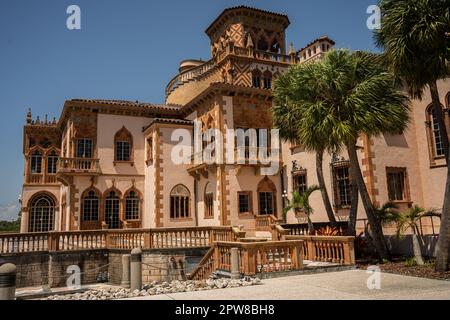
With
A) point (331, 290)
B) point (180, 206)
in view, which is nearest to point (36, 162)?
point (180, 206)

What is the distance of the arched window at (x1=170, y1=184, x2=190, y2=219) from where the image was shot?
27.7 metres

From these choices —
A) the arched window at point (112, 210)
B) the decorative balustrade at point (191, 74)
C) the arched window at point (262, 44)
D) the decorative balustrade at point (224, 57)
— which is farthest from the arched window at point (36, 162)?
the arched window at point (262, 44)

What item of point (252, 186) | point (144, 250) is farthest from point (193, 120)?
point (144, 250)

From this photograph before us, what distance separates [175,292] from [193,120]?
20343 millimetres

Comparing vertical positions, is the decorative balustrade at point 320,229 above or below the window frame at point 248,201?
below

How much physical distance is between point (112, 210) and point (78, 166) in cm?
405

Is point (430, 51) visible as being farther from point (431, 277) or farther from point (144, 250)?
point (144, 250)

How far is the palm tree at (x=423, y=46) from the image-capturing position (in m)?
12.2

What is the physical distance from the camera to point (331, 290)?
9.73m

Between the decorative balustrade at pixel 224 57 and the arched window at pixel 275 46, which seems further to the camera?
the arched window at pixel 275 46

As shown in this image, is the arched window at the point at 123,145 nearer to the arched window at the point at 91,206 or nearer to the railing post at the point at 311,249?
the arched window at the point at 91,206

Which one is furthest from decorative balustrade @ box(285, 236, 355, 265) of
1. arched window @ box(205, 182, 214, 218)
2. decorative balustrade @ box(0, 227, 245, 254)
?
arched window @ box(205, 182, 214, 218)

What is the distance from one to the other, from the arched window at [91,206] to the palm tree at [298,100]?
1530 centimetres

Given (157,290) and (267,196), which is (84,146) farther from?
(157,290)
